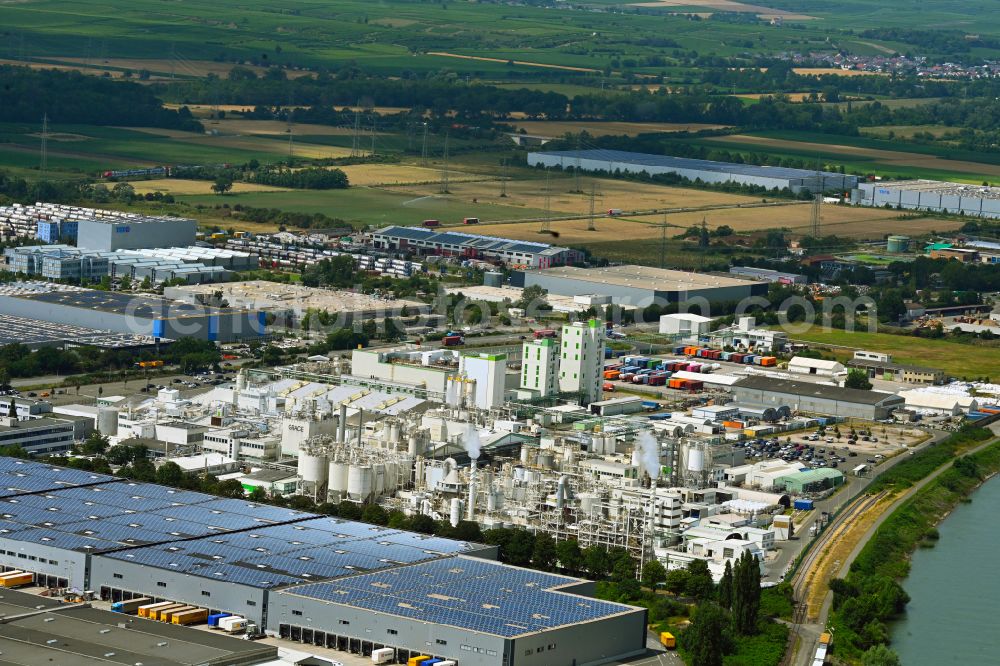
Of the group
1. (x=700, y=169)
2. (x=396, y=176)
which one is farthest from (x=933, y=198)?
(x=396, y=176)

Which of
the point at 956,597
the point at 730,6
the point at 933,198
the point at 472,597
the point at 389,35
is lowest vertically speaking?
the point at 956,597

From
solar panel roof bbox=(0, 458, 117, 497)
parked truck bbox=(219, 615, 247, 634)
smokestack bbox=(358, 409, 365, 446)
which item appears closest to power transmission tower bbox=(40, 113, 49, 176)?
smokestack bbox=(358, 409, 365, 446)

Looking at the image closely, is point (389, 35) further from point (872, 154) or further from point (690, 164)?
point (690, 164)

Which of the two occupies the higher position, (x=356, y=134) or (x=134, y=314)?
(x=356, y=134)

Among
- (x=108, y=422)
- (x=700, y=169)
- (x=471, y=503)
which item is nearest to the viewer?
(x=471, y=503)

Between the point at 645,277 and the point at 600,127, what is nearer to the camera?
the point at 645,277

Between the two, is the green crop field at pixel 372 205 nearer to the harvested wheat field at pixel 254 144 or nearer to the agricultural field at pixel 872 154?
the harvested wheat field at pixel 254 144

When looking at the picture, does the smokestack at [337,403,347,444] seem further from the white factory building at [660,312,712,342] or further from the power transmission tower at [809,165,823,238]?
the power transmission tower at [809,165,823,238]
